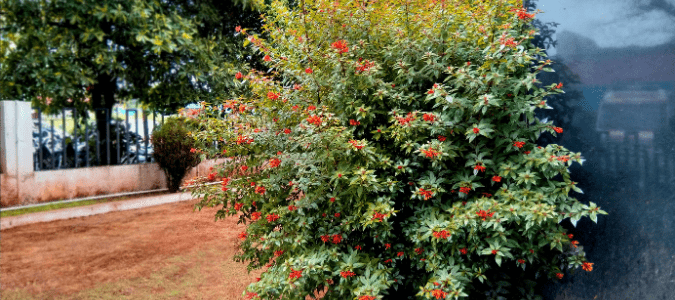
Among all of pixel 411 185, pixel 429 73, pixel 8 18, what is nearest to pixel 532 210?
pixel 411 185

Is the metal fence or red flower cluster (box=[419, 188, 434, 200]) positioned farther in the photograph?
the metal fence

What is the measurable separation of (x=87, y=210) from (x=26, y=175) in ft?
3.59

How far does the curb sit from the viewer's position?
269 inches

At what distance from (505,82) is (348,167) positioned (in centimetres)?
98

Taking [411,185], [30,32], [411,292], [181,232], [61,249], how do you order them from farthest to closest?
[30,32], [181,232], [61,249], [411,292], [411,185]

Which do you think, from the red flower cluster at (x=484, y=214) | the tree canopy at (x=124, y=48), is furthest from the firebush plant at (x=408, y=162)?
the tree canopy at (x=124, y=48)

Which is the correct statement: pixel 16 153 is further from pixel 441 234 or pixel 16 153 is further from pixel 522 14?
pixel 522 14

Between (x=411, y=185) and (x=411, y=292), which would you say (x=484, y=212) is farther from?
(x=411, y=292)

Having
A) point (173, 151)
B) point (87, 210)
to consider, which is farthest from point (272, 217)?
point (173, 151)

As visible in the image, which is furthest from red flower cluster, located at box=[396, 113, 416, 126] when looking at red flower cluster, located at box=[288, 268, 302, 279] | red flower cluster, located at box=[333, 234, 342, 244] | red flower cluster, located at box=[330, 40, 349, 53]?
red flower cluster, located at box=[288, 268, 302, 279]

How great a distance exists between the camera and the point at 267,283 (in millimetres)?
2768

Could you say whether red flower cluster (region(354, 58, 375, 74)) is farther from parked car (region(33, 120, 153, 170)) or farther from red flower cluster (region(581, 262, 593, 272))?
parked car (region(33, 120, 153, 170))

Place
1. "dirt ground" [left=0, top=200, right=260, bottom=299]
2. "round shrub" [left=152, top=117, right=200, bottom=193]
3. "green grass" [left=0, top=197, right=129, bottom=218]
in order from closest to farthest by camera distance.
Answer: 1. "dirt ground" [left=0, top=200, right=260, bottom=299]
2. "green grass" [left=0, top=197, right=129, bottom=218]
3. "round shrub" [left=152, top=117, right=200, bottom=193]

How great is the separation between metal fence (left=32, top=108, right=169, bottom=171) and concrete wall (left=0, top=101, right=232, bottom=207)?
0.20 m
